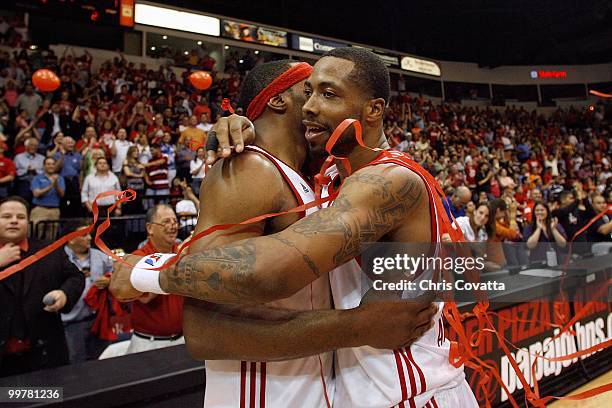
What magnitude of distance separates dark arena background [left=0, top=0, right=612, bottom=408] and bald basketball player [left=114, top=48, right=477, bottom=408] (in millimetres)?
24

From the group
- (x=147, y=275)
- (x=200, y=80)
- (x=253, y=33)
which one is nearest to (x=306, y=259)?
(x=147, y=275)

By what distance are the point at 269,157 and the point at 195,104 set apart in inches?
383

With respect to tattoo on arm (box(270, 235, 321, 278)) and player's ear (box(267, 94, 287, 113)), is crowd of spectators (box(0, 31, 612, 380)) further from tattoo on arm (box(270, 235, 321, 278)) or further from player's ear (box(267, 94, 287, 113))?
tattoo on arm (box(270, 235, 321, 278))

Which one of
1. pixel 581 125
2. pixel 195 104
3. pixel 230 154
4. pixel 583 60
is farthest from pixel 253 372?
pixel 583 60

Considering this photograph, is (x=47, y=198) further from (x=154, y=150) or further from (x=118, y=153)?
(x=154, y=150)

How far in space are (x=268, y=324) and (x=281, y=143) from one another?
628 millimetres

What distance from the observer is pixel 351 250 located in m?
1.21

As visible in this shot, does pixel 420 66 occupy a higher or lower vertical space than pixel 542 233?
higher

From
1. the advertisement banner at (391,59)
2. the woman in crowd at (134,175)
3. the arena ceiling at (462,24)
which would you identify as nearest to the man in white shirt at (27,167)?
the woman in crowd at (134,175)

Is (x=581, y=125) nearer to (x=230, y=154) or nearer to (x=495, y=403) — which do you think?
(x=495, y=403)

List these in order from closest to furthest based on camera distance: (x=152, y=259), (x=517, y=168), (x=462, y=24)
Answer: (x=152, y=259), (x=517, y=168), (x=462, y=24)

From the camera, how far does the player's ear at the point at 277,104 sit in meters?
1.67

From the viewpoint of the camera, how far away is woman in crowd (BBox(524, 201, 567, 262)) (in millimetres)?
5461

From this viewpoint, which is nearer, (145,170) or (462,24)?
(145,170)
